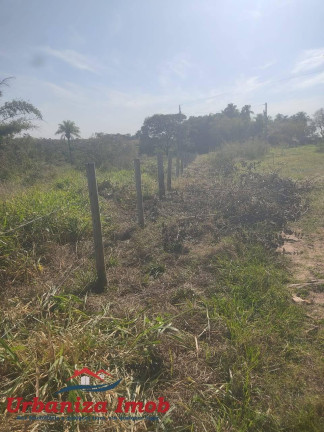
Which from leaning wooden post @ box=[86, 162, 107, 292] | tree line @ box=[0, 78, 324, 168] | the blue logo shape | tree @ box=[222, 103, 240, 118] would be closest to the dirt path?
the blue logo shape

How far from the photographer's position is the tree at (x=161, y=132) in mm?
29069

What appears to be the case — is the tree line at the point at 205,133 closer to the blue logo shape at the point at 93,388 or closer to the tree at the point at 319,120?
the tree at the point at 319,120

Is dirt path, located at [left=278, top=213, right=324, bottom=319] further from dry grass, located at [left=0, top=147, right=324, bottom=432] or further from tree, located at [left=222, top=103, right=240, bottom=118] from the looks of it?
tree, located at [left=222, top=103, right=240, bottom=118]

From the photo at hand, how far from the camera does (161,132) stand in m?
29.8

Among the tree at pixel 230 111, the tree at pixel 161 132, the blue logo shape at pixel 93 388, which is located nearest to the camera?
the blue logo shape at pixel 93 388

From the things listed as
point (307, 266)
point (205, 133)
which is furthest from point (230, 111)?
point (307, 266)

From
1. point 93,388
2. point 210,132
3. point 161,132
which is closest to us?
point 93,388

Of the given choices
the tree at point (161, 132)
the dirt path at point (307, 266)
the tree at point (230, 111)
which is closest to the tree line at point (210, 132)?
the tree at point (161, 132)

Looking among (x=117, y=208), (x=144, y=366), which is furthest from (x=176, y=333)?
(x=117, y=208)

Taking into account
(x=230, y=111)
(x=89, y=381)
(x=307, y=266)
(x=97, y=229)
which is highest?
(x=230, y=111)

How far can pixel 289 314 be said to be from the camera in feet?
8.66

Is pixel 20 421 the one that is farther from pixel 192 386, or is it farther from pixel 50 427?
pixel 192 386

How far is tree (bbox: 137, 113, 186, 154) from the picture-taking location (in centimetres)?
2907

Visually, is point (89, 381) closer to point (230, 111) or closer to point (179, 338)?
point (179, 338)
